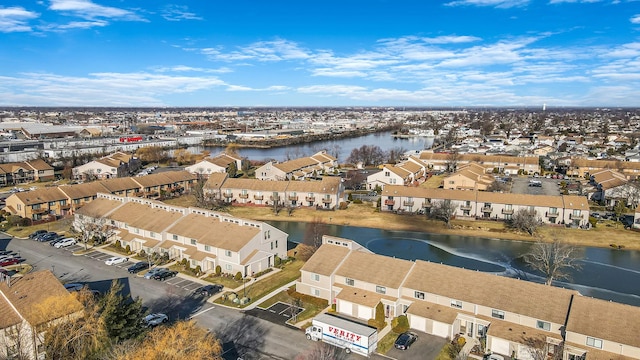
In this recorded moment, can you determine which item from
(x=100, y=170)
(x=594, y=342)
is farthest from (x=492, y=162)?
(x=100, y=170)

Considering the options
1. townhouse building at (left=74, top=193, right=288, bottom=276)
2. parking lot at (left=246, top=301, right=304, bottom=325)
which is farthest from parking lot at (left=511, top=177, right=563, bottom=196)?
parking lot at (left=246, top=301, right=304, bottom=325)

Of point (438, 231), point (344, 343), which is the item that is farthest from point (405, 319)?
point (438, 231)

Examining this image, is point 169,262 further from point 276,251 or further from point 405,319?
point 405,319

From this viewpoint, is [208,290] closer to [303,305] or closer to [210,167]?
[303,305]

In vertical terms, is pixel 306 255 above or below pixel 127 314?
below

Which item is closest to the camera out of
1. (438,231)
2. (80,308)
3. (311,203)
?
(80,308)

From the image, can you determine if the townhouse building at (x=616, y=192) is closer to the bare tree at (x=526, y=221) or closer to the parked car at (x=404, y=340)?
the bare tree at (x=526, y=221)

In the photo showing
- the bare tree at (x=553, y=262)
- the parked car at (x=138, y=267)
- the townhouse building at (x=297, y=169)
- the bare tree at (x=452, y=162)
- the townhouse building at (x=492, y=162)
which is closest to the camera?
the bare tree at (x=553, y=262)

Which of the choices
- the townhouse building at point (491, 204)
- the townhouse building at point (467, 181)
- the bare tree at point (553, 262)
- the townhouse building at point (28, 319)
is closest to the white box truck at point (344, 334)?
the townhouse building at point (28, 319)
